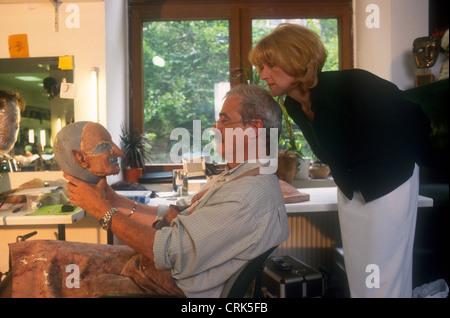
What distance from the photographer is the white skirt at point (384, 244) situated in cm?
128

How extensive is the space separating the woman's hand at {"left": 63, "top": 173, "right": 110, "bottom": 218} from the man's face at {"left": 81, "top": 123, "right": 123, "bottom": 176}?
0.18ft

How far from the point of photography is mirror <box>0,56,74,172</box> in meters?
2.26

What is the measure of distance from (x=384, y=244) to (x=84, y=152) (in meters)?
1.18

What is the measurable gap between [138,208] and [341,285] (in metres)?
1.99

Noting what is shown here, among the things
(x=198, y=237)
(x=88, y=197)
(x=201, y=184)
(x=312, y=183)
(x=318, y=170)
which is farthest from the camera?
(x=318, y=170)

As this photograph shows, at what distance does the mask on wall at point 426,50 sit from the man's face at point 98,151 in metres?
2.12

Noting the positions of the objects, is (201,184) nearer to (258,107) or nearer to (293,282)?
(293,282)

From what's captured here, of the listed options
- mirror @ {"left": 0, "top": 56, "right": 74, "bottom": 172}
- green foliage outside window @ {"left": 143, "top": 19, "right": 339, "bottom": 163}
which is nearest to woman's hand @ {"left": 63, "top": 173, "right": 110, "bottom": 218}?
mirror @ {"left": 0, "top": 56, "right": 74, "bottom": 172}

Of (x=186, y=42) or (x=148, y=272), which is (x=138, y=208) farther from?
(x=186, y=42)

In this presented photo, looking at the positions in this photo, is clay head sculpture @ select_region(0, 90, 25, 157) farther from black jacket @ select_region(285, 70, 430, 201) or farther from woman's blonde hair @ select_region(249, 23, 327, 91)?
black jacket @ select_region(285, 70, 430, 201)

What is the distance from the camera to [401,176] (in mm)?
1305

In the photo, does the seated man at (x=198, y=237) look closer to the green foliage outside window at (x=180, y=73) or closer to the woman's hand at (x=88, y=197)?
the woman's hand at (x=88, y=197)

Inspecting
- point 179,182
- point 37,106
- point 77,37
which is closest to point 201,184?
point 179,182

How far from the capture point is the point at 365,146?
4.09 ft
